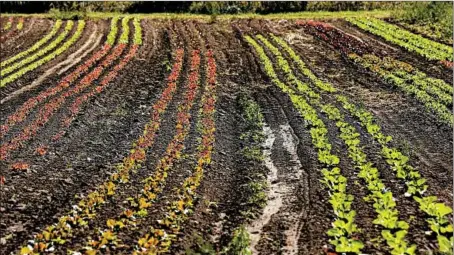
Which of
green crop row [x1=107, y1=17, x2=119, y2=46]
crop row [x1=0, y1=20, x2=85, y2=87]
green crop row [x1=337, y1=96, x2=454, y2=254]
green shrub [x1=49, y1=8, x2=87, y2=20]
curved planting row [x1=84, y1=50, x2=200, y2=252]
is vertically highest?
green shrub [x1=49, y1=8, x2=87, y2=20]

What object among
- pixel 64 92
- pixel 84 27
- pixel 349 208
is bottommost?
pixel 349 208

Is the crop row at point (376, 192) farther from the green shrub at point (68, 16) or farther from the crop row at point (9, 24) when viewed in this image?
the green shrub at point (68, 16)

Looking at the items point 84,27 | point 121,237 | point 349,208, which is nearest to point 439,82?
point 349,208

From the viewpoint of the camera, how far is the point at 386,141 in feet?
36.4

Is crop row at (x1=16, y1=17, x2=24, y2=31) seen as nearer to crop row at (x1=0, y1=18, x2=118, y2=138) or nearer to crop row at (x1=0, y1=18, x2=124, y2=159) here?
Result: crop row at (x1=0, y1=18, x2=118, y2=138)

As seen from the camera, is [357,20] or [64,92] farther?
[357,20]

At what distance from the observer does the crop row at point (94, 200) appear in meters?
7.25

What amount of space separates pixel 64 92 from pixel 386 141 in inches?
437

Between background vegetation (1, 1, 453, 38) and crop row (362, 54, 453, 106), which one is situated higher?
background vegetation (1, 1, 453, 38)

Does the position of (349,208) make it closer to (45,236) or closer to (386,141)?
(386,141)

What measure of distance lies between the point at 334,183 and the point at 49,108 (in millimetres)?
9526

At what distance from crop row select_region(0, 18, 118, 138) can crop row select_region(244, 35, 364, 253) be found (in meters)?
8.37

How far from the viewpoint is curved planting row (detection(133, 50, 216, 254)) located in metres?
7.10

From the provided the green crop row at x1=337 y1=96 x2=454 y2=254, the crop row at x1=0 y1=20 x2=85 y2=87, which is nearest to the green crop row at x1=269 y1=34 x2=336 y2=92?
the green crop row at x1=337 y1=96 x2=454 y2=254
